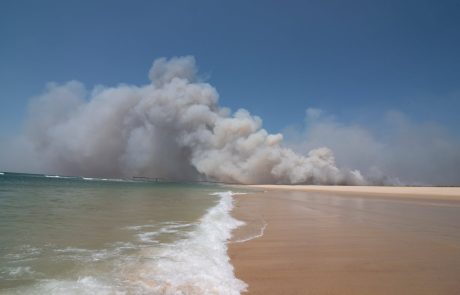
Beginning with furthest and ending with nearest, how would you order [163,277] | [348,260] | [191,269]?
[348,260] < [191,269] < [163,277]

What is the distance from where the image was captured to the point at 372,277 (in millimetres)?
4883

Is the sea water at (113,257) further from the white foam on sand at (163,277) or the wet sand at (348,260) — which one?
the wet sand at (348,260)

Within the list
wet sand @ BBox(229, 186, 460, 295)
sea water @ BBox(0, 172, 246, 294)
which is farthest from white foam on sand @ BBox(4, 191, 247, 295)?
wet sand @ BBox(229, 186, 460, 295)

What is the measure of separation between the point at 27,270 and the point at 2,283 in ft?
1.90

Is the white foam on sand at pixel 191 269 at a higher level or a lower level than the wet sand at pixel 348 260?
lower

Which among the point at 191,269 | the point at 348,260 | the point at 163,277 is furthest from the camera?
the point at 348,260

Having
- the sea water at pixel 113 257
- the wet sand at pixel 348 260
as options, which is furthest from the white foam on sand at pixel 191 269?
the wet sand at pixel 348 260

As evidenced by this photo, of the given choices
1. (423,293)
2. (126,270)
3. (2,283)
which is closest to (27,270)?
(2,283)

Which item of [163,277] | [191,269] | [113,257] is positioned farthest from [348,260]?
[113,257]

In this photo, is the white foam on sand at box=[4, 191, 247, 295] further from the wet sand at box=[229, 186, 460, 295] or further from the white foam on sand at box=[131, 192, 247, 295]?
the wet sand at box=[229, 186, 460, 295]

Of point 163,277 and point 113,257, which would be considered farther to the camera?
point 113,257

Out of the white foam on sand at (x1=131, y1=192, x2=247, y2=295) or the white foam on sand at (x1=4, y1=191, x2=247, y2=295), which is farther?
the white foam on sand at (x1=131, y1=192, x2=247, y2=295)

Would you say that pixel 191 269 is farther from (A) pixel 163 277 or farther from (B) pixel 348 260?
Answer: (B) pixel 348 260

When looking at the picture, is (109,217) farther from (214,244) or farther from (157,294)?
(157,294)
